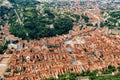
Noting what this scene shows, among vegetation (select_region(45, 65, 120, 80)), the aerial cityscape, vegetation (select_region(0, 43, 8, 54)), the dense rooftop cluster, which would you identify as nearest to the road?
the aerial cityscape

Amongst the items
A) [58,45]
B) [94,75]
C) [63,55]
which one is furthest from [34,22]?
[94,75]

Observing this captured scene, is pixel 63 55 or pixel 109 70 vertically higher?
pixel 109 70

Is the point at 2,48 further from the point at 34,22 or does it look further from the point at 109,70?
the point at 109,70

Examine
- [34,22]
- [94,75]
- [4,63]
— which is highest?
[94,75]

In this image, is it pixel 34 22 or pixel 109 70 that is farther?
pixel 34 22

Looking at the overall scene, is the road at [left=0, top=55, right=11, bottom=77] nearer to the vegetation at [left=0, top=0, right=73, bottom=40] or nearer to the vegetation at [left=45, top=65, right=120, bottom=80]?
the vegetation at [left=45, top=65, right=120, bottom=80]

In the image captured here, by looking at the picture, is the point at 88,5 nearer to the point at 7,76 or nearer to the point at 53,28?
the point at 53,28

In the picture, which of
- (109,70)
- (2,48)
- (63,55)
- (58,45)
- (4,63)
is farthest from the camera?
(58,45)

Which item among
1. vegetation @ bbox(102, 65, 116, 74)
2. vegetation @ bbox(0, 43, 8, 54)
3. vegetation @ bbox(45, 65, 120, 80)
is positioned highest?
vegetation @ bbox(45, 65, 120, 80)
